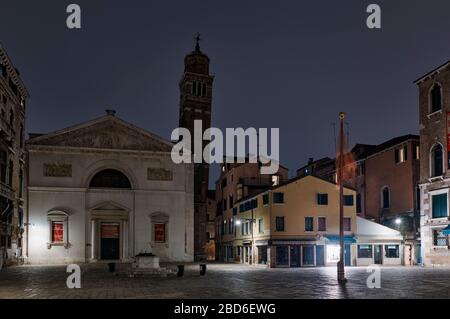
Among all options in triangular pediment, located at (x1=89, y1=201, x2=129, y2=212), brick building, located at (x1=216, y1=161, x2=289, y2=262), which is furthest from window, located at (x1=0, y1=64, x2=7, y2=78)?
brick building, located at (x1=216, y1=161, x2=289, y2=262)

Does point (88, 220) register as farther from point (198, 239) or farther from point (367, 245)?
point (367, 245)

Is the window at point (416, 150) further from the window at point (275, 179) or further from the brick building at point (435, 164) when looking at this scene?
the window at point (275, 179)

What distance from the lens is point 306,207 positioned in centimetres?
5031

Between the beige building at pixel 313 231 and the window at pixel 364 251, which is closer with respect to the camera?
the beige building at pixel 313 231

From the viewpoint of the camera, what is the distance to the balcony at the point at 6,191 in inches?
1643

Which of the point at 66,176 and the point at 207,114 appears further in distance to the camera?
the point at 207,114

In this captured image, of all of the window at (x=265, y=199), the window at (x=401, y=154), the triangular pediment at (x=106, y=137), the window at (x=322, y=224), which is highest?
the triangular pediment at (x=106, y=137)

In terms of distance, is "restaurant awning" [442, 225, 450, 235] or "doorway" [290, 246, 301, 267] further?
"doorway" [290, 246, 301, 267]

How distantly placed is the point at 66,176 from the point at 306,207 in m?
24.9

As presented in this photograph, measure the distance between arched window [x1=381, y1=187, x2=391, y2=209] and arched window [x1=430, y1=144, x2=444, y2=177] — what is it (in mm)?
11490

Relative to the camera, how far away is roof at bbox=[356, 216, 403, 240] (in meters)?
50.6

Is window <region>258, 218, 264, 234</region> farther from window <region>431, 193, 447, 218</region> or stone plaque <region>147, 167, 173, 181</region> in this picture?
window <region>431, 193, 447, 218</region>

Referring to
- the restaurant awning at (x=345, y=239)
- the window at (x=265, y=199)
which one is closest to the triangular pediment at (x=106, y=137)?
the window at (x=265, y=199)
